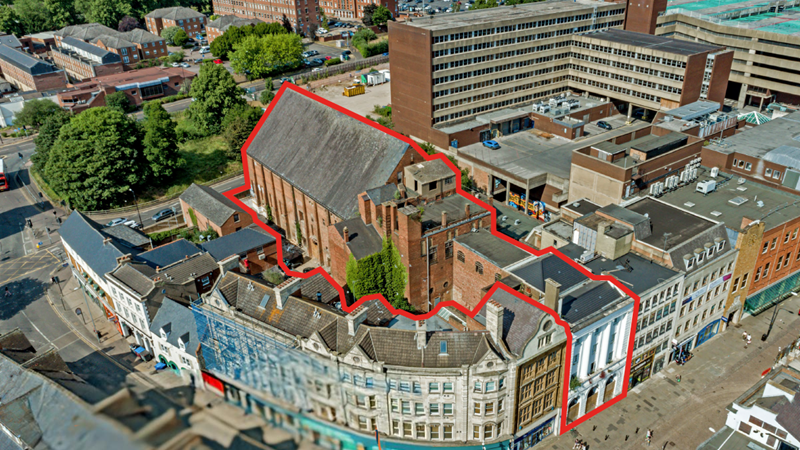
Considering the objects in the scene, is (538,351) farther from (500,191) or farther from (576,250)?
(500,191)

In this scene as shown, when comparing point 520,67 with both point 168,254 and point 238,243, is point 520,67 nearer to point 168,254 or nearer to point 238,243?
point 238,243

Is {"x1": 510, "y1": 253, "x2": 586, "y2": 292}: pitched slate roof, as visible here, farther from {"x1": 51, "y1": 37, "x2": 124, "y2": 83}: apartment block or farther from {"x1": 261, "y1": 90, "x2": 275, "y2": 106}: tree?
{"x1": 51, "y1": 37, "x2": 124, "y2": 83}: apartment block

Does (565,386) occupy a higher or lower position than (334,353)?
lower

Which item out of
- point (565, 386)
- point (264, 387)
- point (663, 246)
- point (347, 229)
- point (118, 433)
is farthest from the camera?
point (347, 229)

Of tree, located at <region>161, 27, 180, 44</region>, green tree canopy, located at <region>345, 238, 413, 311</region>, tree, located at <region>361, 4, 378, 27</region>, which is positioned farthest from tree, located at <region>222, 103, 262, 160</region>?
tree, located at <region>161, 27, 180, 44</region>

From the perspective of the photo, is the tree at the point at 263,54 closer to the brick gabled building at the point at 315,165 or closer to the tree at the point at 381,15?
the tree at the point at 381,15

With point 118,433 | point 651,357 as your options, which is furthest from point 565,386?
point 118,433

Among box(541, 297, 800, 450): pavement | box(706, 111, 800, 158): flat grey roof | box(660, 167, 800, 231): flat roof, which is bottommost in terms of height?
box(541, 297, 800, 450): pavement

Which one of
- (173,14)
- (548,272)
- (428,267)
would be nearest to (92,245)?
(428,267)
